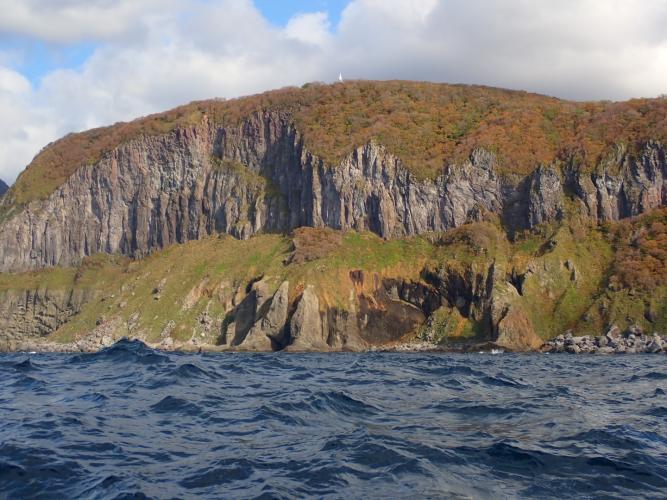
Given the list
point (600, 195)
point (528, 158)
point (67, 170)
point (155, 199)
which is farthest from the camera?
point (67, 170)

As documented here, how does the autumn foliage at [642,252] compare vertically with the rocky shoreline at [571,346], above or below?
above

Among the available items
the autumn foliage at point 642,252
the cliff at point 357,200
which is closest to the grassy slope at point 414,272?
the autumn foliage at point 642,252

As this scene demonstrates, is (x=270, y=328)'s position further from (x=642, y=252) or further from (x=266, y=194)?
(x=642, y=252)

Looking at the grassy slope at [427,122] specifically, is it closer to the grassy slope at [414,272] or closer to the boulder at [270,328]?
the grassy slope at [414,272]

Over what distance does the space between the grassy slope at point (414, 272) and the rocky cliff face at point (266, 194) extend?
464cm

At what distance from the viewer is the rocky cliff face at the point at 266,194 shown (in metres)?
109

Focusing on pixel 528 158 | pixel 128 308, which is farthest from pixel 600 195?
pixel 128 308

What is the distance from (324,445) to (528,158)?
Answer: 4241 inches

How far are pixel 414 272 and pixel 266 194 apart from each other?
38.5 m

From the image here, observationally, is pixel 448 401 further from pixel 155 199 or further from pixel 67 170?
pixel 67 170

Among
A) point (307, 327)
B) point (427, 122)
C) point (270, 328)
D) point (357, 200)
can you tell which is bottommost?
point (270, 328)

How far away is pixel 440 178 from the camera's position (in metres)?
119

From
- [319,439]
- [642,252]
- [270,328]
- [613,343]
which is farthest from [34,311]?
[319,439]

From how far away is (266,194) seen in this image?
132875mm
